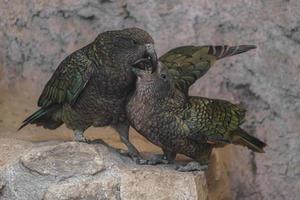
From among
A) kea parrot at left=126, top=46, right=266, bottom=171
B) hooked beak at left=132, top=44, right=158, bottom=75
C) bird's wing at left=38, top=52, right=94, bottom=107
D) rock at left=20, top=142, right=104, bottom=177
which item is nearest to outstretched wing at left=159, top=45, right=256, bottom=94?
kea parrot at left=126, top=46, right=266, bottom=171

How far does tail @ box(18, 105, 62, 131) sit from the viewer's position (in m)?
4.13

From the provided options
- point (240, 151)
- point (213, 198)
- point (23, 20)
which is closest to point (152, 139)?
point (213, 198)

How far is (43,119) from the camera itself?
4.21 metres

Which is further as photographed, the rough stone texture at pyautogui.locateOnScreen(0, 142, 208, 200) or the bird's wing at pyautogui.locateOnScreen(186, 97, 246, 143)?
the bird's wing at pyautogui.locateOnScreen(186, 97, 246, 143)

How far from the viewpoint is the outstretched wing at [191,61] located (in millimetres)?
4078

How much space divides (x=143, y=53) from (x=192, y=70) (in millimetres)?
408

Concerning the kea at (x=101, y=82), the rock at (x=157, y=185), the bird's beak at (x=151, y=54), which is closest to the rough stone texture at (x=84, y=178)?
the rock at (x=157, y=185)

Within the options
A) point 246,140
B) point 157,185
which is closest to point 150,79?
point 157,185

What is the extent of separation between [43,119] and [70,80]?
0.37m

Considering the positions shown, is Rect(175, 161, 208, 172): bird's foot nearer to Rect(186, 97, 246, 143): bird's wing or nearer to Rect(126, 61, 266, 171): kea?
Rect(126, 61, 266, 171): kea

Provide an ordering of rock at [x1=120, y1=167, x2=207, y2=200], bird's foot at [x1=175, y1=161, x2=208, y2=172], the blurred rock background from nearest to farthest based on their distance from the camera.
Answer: rock at [x1=120, y1=167, x2=207, y2=200]
bird's foot at [x1=175, y1=161, x2=208, y2=172]
the blurred rock background

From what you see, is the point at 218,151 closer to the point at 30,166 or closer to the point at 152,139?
Result: the point at 152,139

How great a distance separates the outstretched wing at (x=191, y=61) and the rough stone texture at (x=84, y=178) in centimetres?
49

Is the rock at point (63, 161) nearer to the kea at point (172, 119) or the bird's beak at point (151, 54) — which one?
the kea at point (172, 119)
